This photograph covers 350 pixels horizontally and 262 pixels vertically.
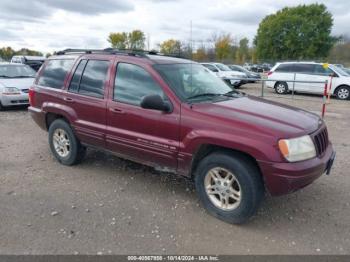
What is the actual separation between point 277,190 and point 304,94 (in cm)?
1457

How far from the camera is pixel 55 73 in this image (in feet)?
17.5

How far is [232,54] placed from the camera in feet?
229

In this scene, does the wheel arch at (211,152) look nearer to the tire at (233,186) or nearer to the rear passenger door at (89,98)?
the tire at (233,186)

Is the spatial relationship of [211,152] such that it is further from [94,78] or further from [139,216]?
[94,78]

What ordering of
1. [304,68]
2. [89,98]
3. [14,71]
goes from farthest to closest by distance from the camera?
[304,68] → [14,71] → [89,98]

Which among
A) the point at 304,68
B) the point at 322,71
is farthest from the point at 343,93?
the point at 304,68

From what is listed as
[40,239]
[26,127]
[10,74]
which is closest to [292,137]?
[40,239]

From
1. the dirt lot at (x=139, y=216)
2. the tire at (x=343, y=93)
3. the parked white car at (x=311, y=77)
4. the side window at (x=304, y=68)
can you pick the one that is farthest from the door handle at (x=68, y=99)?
the side window at (x=304, y=68)

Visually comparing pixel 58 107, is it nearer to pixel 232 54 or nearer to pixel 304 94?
pixel 304 94

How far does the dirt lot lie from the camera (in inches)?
127

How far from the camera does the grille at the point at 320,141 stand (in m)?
3.58

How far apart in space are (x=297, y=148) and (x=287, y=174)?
29cm

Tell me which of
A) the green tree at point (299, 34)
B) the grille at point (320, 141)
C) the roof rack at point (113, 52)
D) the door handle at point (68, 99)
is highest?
the green tree at point (299, 34)

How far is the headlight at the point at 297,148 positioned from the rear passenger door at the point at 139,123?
3.94ft
